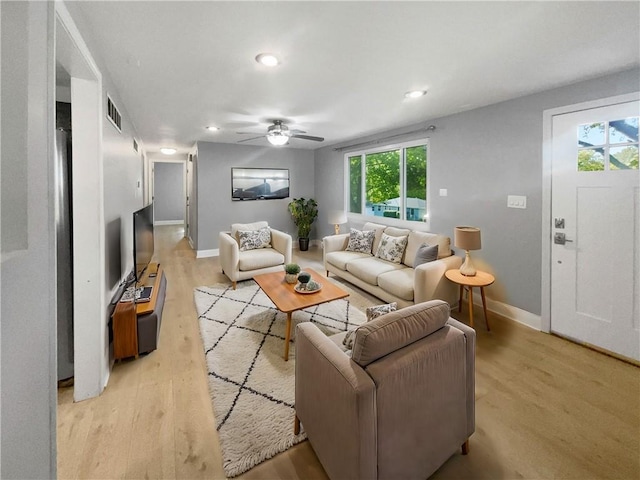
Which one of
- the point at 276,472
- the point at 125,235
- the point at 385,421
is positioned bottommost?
the point at 276,472

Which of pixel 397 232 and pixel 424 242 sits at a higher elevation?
pixel 397 232

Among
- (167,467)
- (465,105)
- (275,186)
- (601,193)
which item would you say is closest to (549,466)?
(167,467)

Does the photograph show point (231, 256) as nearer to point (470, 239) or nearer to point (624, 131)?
point (470, 239)

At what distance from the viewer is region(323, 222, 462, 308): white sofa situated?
3102mm

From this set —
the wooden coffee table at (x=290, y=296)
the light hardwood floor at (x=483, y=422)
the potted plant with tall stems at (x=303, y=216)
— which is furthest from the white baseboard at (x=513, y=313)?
the potted plant with tall stems at (x=303, y=216)

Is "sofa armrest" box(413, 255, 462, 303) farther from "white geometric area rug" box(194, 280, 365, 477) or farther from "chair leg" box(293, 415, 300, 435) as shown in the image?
"chair leg" box(293, 415, 300, 435)

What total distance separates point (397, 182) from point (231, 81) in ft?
10.1

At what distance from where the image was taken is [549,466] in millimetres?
1546

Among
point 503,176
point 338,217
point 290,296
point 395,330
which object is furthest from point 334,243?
point 395,330

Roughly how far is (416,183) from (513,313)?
86.3 inches

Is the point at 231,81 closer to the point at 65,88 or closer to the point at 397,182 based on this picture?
the point at 65,88

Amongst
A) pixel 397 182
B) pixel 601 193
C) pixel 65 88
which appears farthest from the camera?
pixel 397 182

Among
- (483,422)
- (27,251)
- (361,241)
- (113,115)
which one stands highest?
(113,115)

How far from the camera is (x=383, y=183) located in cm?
523
